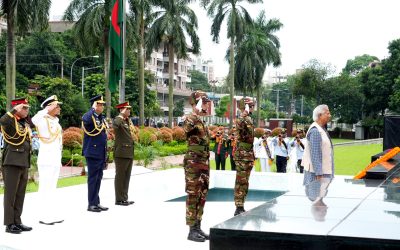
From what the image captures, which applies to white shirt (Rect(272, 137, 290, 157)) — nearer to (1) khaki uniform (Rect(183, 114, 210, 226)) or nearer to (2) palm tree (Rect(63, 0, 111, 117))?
(1) khaki uniform (Rect(183, 114, 210, 226))

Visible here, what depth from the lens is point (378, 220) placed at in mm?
4375

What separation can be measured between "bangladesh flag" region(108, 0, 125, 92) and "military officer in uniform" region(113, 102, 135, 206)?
386 cm

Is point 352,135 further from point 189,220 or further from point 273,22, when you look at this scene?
point 189,220

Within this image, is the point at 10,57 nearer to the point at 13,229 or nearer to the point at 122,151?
the point at 122,151

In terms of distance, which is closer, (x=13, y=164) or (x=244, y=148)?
(x=13, y=164)

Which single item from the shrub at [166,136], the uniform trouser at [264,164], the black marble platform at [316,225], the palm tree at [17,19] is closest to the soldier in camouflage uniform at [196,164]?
the black marble platform at [316,225]

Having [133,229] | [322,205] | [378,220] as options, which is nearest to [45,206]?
[133,229]

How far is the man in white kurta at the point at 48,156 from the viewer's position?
7.54m

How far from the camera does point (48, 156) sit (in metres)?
7.54

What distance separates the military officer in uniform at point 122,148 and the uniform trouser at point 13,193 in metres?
2.41

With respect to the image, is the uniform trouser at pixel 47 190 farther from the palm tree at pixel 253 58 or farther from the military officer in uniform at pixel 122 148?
the palm tree at pixel 253 58

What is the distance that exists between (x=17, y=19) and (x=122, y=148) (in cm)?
1287

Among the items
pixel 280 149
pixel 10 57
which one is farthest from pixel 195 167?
pixel 10 57

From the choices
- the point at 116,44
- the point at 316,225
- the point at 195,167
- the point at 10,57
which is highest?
the point at 10,57
